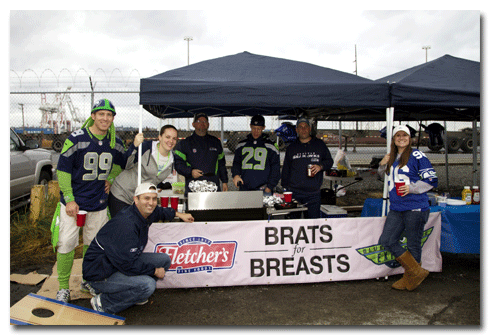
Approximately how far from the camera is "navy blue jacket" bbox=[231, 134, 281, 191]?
4508 millimetres

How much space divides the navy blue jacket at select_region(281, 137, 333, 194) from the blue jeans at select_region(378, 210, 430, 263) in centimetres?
104

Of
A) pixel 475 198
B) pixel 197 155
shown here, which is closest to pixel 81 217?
pixel 197 155

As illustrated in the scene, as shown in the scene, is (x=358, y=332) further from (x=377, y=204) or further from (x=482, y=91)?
(x=482, y=91)

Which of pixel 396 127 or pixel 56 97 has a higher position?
pixel 56 97

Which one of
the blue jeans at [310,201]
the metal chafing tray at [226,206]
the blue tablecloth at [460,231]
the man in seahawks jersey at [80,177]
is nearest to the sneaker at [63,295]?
the man in seahawks jersey at [80,177]

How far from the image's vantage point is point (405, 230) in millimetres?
3688

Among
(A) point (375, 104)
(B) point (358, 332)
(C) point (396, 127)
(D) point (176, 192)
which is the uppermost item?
(A) point (375, 104)

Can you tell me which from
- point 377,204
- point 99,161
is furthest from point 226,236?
point 377,204

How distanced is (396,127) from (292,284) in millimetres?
→ 2088

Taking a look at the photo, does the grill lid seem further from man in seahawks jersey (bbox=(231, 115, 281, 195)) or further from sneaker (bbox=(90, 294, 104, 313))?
sneaker (bbox=(90, 294, 104, 313))

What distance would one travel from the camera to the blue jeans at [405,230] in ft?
11.5

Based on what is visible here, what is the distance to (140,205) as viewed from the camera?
9.67 feet

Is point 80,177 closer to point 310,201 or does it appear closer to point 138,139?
point 138,139

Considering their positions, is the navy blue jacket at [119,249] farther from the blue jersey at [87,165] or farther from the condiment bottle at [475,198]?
the condiment bottle at [475,198]
